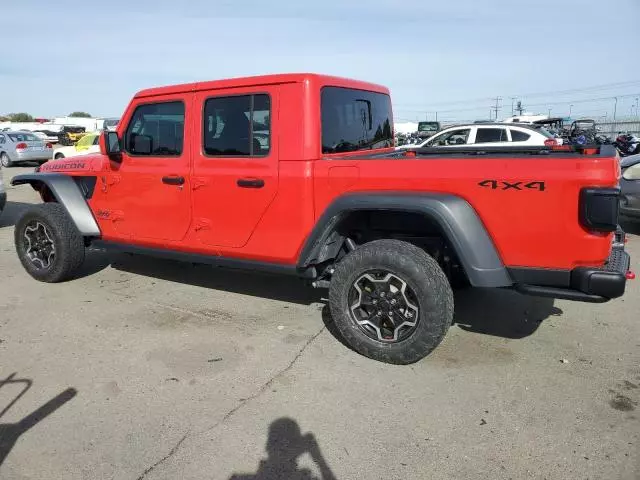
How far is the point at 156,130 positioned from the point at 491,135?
922cm

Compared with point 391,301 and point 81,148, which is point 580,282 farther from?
point 81,148

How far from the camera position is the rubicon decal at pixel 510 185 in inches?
116

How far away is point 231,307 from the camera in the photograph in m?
4.71

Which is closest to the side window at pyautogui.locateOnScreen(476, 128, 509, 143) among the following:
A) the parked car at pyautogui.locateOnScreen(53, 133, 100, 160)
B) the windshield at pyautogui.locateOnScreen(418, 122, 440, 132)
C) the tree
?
the parked car at pyautogui.locateOnScreen(53, 133, 100, 160)

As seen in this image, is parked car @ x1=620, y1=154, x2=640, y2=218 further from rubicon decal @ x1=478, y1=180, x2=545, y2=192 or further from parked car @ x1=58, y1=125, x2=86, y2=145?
parked car @ x1=58, y1=125, x2=86, y2=145

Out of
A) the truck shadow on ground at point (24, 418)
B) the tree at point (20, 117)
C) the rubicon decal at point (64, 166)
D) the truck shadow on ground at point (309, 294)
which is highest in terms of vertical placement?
the tree at point (20, 117)

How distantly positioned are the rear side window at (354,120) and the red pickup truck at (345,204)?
16 millimetres

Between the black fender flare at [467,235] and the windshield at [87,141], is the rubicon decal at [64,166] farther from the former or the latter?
the windshield at [87,141]

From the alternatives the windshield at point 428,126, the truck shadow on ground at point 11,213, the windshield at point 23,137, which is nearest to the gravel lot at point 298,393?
the truck shadow on ground at point 11,213

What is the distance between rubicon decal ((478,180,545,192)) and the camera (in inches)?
116

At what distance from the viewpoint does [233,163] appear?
398cm

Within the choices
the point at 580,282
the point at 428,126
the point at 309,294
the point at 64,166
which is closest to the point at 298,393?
the point at 580,282

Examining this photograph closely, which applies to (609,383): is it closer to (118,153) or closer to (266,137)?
(266,137)

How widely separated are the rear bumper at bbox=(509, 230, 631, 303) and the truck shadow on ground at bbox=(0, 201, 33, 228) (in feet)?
26.9
